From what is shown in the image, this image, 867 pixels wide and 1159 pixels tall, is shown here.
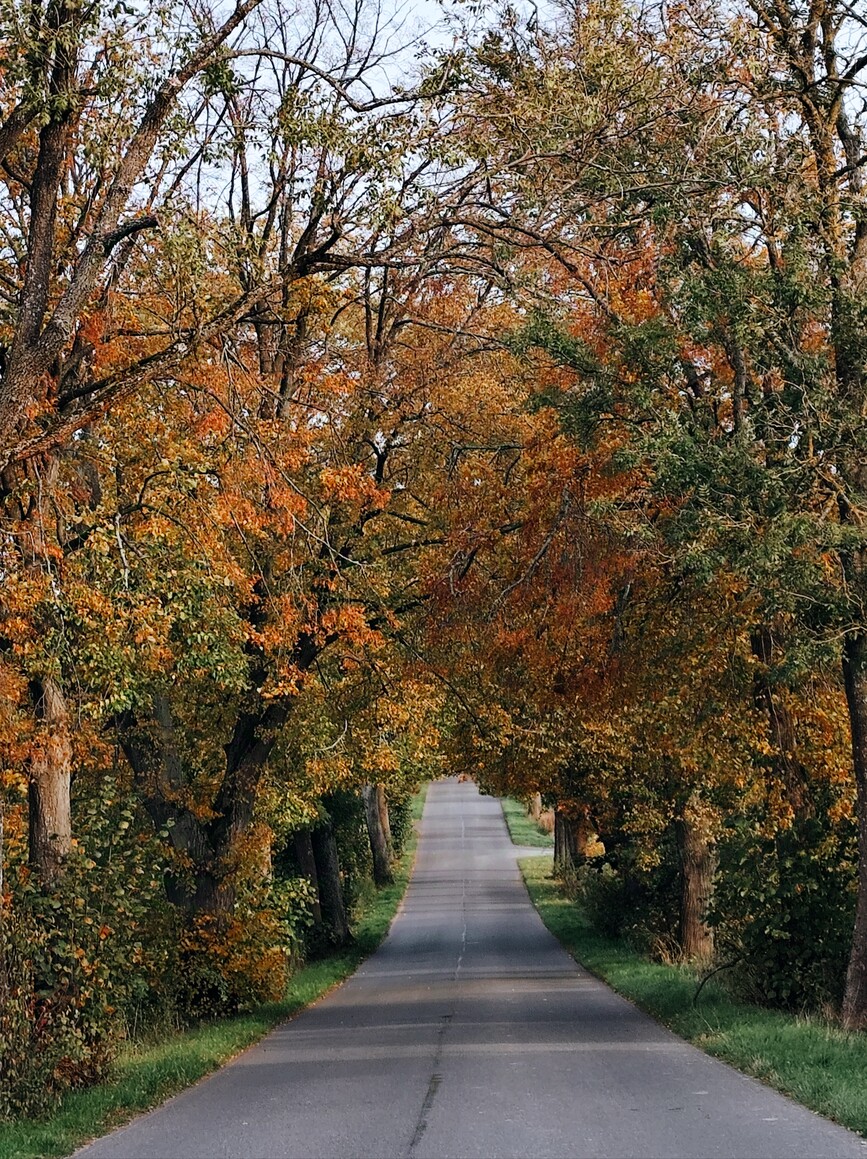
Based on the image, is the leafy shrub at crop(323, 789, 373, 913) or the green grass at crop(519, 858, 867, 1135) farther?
the leafy shrub at crop(323, 789, 373, 913)

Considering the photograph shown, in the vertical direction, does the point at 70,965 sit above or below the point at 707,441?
below

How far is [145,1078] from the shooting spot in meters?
13.9

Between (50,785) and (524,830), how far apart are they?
252 feet

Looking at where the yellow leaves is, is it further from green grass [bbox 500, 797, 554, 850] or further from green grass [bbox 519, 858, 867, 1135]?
green grass [bbox 500, 797, 554, 850]

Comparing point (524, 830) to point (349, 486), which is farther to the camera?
point (524, 830)

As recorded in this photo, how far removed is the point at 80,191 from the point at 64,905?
8575 mm

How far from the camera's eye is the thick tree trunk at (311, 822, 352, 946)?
118ft

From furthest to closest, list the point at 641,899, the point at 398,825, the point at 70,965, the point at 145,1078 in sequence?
the point at 398,825 < the point at 641,899 < the point at 145,1078 < the point at 70,965

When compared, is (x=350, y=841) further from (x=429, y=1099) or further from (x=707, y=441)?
(x=429, y=1099)

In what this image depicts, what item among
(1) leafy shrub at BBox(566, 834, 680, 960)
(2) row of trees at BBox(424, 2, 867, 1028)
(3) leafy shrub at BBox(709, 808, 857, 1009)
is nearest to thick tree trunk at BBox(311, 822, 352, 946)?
(1) leafy shrub at BBox(566, 834, 680, 960)

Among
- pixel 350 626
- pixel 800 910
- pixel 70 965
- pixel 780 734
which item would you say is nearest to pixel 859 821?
pixel 800 910

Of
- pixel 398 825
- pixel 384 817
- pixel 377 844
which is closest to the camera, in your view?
pixel 377 844

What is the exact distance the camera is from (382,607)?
1934 cm

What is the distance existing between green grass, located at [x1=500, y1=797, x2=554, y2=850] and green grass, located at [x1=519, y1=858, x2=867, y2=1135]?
47.4 metres
